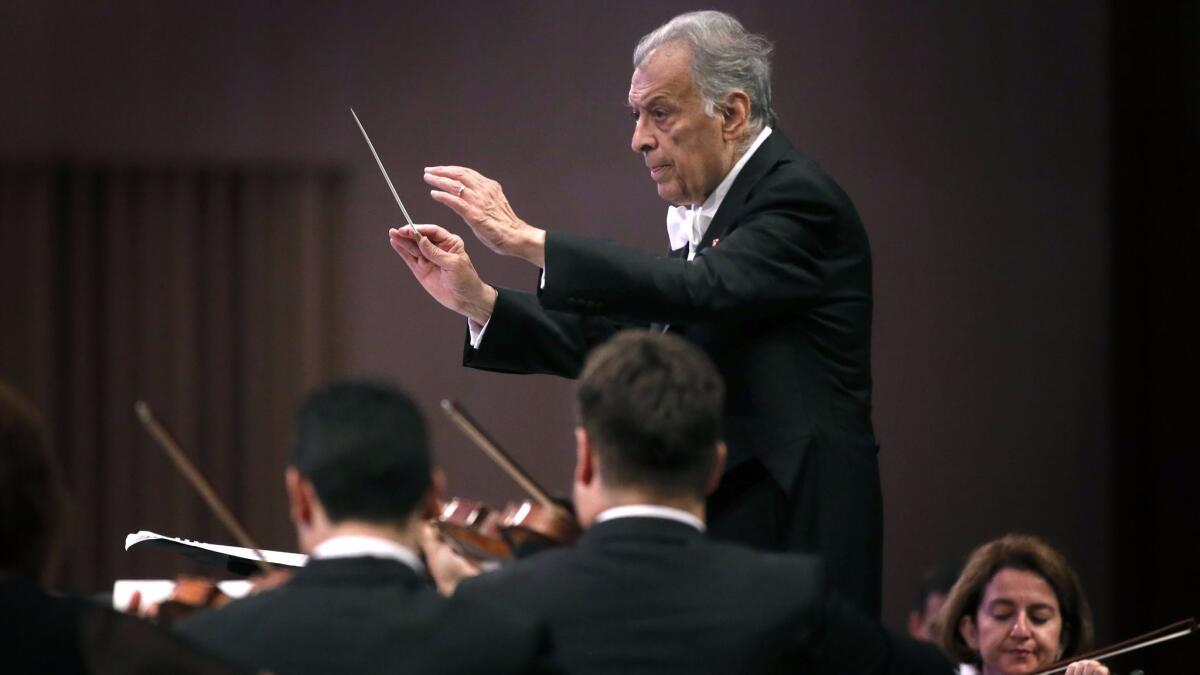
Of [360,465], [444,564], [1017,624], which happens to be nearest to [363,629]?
[360,465]

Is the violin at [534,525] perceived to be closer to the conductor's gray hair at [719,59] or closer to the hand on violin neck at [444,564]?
the hand on violin neck at [444,564]

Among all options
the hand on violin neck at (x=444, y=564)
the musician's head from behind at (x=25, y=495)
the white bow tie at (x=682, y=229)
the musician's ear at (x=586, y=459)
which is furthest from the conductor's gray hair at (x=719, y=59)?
the musician's head from behind at (x=25, y=495)

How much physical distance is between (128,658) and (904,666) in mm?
892

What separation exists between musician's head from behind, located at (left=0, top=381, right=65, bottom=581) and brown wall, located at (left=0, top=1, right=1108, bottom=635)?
14.7ft

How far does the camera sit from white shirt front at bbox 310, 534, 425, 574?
74.9 inches

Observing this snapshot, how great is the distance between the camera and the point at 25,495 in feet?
5.87

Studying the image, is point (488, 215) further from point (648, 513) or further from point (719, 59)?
point (648, 513)

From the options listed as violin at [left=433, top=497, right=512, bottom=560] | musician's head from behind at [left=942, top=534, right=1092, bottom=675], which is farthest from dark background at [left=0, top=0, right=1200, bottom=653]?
violin at [left=433, top=497, right=512, bottom=560]

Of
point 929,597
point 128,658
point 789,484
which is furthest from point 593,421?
point 929,597

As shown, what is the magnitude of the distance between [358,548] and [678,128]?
50.7 inches

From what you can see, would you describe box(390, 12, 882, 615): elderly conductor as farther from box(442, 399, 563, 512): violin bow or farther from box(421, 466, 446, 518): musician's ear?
box(421, 466, 446, 518): musician's ear

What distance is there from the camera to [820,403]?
289cm

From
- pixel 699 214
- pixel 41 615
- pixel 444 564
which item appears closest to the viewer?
pixel 41 615

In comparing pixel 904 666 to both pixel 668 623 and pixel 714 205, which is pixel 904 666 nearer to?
pixel 668 623
